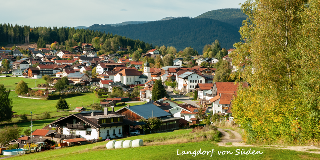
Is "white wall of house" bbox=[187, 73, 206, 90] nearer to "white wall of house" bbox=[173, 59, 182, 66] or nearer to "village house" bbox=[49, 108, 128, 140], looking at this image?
"village house" bbox=[49, 108, 128, 140]

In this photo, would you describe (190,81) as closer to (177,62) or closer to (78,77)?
(78,77)

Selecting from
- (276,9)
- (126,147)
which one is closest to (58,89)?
(126,147)

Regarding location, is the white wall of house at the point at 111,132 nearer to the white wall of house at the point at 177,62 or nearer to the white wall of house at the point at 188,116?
the white wall of house at the point at 188,116

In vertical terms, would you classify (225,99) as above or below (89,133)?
above

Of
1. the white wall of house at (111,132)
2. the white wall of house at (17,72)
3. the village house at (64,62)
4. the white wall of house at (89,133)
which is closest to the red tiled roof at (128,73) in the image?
the white wall of house at (17,72)

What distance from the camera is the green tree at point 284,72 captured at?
18.2 metres

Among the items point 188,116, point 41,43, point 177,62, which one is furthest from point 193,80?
point 41,43

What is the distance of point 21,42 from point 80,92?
5441 inches

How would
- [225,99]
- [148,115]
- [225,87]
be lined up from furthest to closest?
1. [225,87]
2. [225,99]
3. [148,115]

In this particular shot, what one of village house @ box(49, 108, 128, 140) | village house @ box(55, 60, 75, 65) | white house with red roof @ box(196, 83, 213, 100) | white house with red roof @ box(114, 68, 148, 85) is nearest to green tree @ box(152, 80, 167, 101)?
white house with red roof @ box(196, 83, 213, 100)

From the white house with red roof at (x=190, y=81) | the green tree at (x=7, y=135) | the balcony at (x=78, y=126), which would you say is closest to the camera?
the green tree at (x=7, y=135)

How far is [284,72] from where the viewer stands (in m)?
19.6

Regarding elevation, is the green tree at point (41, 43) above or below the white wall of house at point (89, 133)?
above

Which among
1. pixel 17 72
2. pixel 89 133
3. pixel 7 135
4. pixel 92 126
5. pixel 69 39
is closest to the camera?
pixel 92 126
